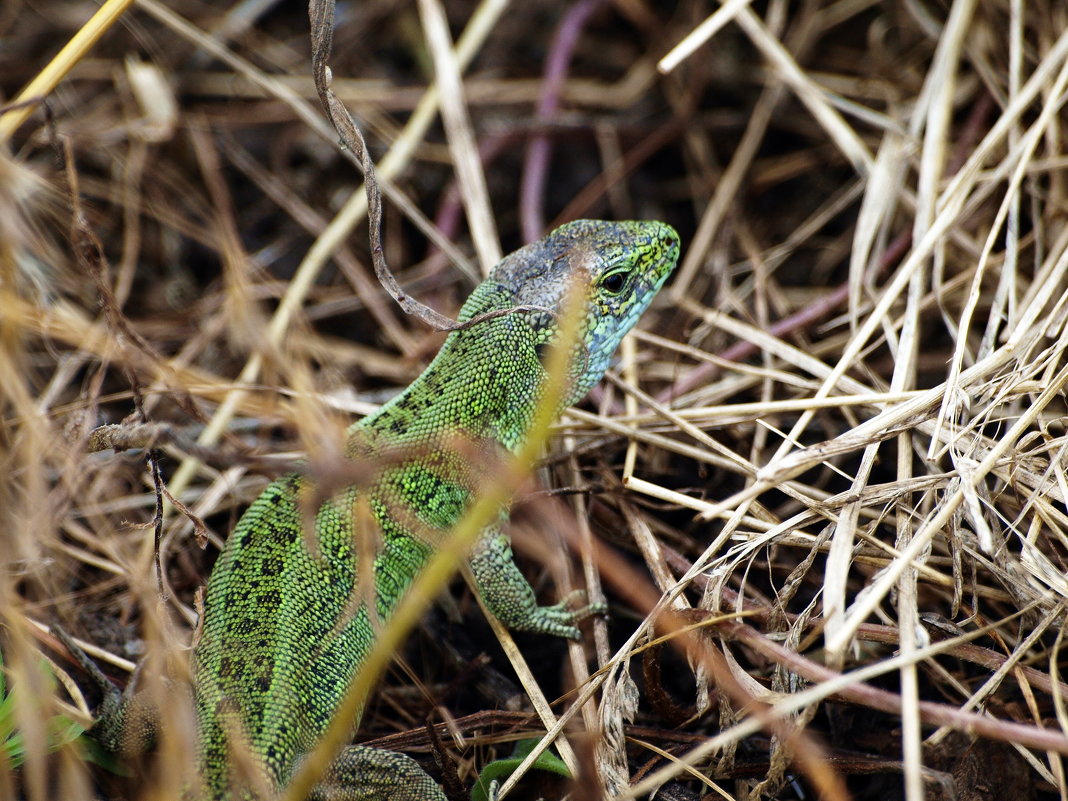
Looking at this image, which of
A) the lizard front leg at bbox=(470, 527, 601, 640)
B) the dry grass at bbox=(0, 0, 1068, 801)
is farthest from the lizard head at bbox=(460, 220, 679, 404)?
the lizard front leg at bbox=(470, 527, 601, 640)

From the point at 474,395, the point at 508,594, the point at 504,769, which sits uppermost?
the point at 474,395

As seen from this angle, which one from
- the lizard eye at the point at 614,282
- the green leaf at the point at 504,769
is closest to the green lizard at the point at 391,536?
the lizard eye at the point at 614,282

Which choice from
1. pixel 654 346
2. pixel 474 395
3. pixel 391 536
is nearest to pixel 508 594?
pixel 391 536

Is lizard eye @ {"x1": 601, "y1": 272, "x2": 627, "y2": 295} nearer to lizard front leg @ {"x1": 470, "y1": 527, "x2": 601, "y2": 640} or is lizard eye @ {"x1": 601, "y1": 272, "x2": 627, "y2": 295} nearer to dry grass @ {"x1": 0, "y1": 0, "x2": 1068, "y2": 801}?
dry grass @ {"x1": 0, "y1": 0, "x2": 1068, "y2": 801}

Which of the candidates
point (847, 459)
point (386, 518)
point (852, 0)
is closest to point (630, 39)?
point (852, 0)

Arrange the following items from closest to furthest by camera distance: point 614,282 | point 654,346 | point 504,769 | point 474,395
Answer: point 504,769
point 474,395
point 614,282
point 654,346

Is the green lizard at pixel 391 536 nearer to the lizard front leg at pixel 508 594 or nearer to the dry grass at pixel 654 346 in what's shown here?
the lizard front leg at pixel 508 594

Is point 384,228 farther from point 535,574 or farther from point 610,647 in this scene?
point 610,647

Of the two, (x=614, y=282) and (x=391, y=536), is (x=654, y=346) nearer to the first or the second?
(x=614, y=282)

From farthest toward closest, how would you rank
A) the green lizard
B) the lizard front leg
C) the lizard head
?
the lizard head, the lizard front leg, the green lizard
